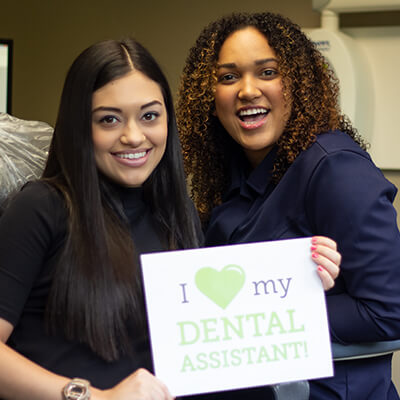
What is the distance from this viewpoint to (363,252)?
1347 millimetres

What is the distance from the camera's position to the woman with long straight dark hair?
1075mm

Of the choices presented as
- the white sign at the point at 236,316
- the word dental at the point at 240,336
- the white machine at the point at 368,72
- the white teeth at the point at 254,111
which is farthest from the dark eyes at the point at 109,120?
the white machine at the point at 368,72

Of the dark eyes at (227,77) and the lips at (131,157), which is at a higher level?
the dark eyes at (227,77)

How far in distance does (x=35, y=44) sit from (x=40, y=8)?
0.62 feet

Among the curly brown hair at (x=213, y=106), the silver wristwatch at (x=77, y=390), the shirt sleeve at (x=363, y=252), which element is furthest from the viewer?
the curly brown hair at (x=213, y=106)

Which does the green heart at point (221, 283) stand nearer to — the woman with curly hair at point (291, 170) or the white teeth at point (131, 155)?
the woman with curly hair at point (291, 170)

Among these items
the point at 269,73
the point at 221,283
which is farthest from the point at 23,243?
the point at 269,73

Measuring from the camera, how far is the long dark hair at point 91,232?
3.67 ft

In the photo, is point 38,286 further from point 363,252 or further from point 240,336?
point 363,252

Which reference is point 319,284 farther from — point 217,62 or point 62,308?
point 217,62

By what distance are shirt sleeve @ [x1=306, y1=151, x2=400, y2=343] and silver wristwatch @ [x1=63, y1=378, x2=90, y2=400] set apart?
22.4 inches

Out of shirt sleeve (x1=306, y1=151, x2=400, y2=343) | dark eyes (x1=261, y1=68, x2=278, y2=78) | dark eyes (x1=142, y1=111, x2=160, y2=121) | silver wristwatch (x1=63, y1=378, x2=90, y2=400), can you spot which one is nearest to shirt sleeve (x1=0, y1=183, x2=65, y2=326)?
silver wristwatch (x1=63, y1=378, x2=90, y2=400)

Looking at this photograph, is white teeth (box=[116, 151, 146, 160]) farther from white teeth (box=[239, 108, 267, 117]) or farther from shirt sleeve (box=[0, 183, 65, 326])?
white teeth (box=[239, 108, 267, 117])

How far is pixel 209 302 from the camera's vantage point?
1143 millimetres
